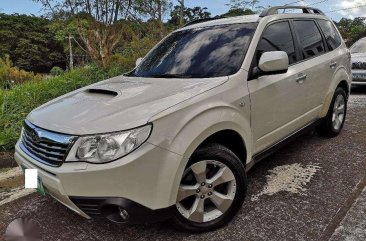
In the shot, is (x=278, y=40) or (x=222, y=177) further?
(x=278, y=40)

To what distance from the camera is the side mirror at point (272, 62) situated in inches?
120

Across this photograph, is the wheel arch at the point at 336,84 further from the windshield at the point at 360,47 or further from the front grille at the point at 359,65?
the windshield at the point at 360,47

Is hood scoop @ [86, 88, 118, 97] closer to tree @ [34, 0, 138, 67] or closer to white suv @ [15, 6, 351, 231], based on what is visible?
white suv @ [15, 6, 351, 231]

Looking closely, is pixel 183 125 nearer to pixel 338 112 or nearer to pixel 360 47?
pixel 338 112

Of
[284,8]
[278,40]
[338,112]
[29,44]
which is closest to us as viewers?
[278,40]

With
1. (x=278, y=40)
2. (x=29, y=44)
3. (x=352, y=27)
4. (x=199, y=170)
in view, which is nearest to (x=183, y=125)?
(x=199, y=170)

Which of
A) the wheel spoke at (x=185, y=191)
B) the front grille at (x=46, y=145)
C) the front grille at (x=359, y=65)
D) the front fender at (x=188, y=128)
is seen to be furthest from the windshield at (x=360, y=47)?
the front grille at (x=46, y=145)

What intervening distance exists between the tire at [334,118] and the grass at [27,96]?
4.03 metres

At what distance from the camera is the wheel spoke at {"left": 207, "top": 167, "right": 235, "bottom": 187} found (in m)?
2.71

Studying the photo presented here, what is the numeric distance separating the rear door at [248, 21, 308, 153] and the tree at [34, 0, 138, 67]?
5.76 metres

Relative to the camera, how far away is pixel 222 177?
274 centimetres

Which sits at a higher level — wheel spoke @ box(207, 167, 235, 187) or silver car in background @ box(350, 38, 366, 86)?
silver car in background @ box(350, 38, 366, 86)

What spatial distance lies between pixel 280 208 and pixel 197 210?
824 millimetres

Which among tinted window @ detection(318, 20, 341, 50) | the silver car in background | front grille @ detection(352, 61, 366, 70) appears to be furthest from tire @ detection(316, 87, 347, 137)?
front grille @ detection(352, 61, 366, 70)
